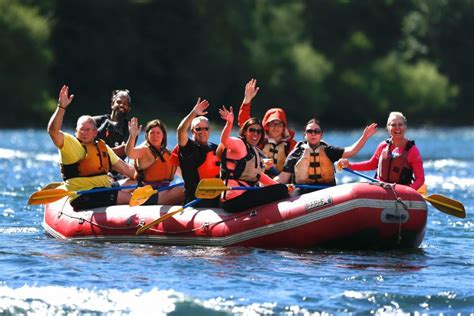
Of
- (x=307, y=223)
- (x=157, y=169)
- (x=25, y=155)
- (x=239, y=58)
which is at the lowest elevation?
(x=307, y=223)

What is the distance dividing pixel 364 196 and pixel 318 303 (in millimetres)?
1888

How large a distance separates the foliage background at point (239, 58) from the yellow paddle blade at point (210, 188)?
2691 cm

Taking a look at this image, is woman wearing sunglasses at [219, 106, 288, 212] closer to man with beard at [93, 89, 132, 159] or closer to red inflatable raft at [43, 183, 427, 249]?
red inflatable raft at [43, 183, 427, 249]

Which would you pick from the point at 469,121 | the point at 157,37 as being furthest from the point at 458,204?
the point at 469,121

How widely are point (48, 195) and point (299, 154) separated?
232 cm

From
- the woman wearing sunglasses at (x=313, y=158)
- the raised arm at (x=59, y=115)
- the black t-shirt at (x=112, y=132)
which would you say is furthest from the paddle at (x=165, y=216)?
the black t-shirt at (x=112, y=132)

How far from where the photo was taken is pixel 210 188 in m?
9.56

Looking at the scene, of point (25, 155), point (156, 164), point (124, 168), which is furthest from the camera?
point (25, 155)

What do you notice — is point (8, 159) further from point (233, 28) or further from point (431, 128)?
point (431, 128)

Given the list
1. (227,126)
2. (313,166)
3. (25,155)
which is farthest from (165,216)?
(25,155)

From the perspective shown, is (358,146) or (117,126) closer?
A: (358,146)

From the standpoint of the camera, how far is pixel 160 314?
24.0 ft

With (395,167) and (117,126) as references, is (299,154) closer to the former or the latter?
(395,167)

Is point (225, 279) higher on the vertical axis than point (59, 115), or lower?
lower
